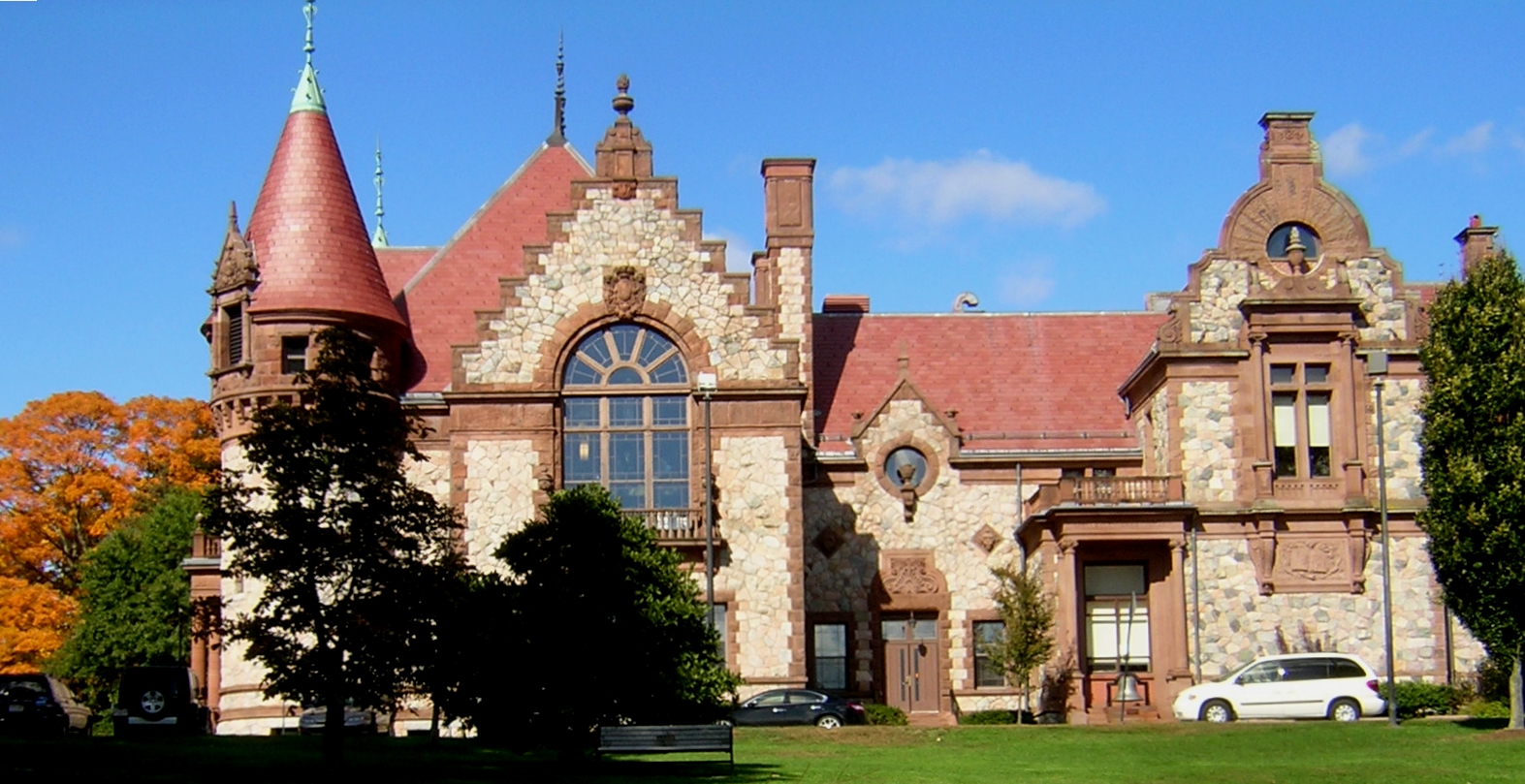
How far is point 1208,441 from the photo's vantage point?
48.3 m

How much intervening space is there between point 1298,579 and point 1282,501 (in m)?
1.80

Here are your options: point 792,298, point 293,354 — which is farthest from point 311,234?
point 792,298

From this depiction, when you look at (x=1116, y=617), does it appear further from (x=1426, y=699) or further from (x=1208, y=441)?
(x=1426, y=699)

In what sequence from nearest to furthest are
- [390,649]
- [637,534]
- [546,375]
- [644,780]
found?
[644,780], [390,649], [637,534], [546,375]

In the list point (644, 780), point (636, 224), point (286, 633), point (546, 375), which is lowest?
point (644, 780)

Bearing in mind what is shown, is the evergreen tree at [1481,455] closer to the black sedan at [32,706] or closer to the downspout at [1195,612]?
the downspout at [1195,612]

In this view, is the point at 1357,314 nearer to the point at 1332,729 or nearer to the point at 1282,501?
the point at 1282,501

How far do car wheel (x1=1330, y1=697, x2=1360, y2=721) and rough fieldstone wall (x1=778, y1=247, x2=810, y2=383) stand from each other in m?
15.9

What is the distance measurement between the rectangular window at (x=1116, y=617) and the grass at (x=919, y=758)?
856 centimetres

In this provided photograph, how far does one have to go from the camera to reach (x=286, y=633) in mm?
31234

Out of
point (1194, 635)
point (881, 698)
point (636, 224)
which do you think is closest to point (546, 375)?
point (636, 224)

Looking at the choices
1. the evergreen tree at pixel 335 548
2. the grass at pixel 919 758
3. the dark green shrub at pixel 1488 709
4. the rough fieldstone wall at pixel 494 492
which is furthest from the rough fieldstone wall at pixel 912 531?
the evergreen tree at pixel 335 548

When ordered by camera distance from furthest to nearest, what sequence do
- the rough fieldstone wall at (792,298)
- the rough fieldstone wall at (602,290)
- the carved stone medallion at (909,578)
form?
the rough fieldstone wall at (792,298)
the carved stone medallion at (909,578)
the rough fieldstone wall at (602,290)

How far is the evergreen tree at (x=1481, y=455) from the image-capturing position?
3759 centimetres
